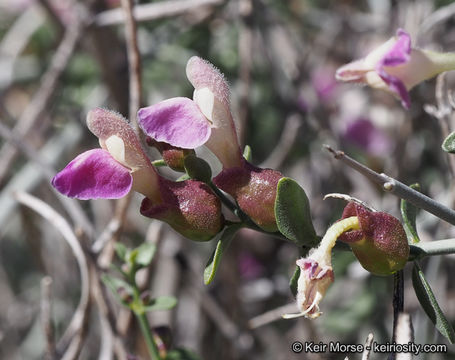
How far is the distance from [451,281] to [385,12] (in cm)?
53

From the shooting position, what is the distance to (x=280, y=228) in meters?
0.56

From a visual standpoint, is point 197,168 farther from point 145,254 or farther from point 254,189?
point 145,254

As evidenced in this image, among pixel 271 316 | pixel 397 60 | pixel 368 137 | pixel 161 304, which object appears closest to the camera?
pixel 397 60

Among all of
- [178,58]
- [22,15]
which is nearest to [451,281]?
[178,58]

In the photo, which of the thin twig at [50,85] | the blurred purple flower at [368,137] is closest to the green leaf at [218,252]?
the thin twig at [50,85]

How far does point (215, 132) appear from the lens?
622 millimetres

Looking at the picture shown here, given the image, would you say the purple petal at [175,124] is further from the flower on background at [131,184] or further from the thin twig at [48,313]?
the thin twig at [48,313]

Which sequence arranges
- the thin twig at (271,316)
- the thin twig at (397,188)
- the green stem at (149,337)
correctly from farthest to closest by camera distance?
1. the thin twig at (271,316)
2. the green stem at (149,337)
3. the thin twig at (397,188)

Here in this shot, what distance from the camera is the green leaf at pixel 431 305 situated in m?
0.56

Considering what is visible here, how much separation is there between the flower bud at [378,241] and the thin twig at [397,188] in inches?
1.0

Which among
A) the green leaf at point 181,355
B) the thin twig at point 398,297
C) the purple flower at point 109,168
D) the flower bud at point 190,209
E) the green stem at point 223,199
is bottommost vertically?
the green leaf at point 181,355

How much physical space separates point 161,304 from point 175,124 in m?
0.25

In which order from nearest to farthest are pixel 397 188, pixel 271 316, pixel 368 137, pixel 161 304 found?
pixel 397 188 < pixel 161 304 < pixel 271 316 < pixel 368 137

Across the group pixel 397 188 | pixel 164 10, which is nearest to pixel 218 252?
pixel 397 188
